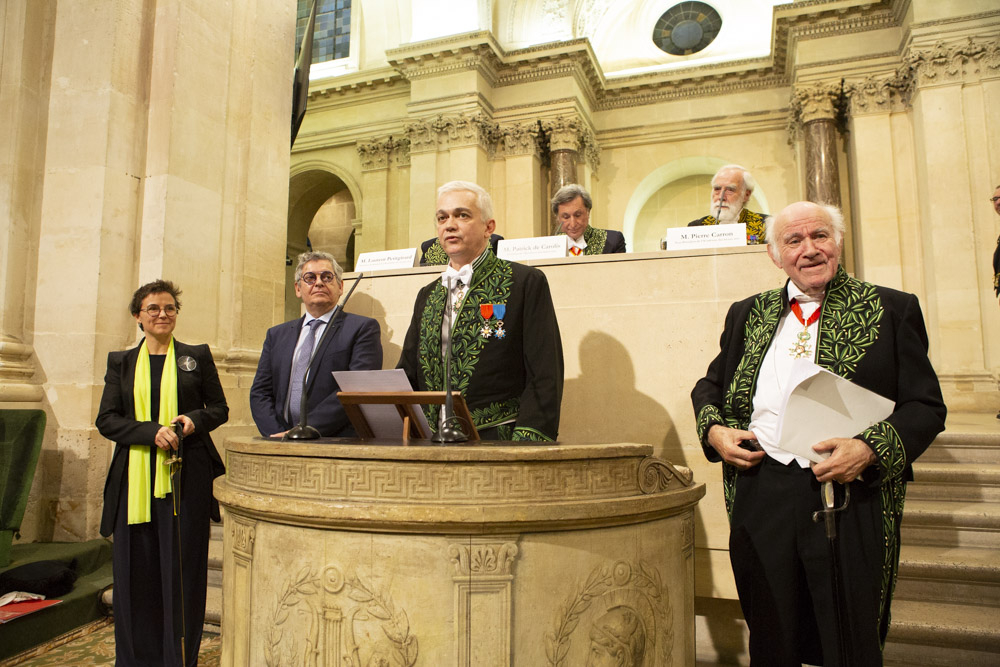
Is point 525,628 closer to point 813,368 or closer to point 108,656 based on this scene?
point 813,368

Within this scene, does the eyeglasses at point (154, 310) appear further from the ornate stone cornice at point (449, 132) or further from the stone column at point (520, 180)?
the ornate stone cornice at point (449, 132)

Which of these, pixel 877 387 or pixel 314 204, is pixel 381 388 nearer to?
pixel 877 387

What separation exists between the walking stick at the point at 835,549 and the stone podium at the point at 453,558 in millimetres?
476

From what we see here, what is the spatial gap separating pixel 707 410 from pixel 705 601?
5.46 feet

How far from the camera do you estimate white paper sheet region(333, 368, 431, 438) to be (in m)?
2.11

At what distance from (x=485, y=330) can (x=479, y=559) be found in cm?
115

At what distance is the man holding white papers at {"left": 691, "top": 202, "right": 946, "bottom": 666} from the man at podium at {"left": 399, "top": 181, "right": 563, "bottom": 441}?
69 centimetres

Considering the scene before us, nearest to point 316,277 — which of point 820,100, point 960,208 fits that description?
point 960,208

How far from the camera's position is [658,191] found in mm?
15289

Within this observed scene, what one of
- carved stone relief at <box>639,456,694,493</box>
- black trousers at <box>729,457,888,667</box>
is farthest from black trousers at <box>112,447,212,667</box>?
black trousers at <box>729,457,888,667</box>

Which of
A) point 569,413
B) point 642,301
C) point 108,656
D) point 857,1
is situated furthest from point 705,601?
point 857,1

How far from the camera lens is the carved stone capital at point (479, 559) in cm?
173

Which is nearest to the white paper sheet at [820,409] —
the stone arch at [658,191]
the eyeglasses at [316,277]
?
the eyeglasses at [316,277]

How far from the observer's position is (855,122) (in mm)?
11016
